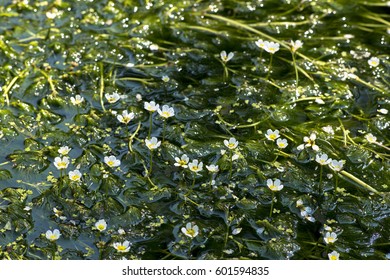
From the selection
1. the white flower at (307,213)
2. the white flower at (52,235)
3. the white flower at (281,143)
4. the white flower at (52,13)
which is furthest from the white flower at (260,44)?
the white flower at (52,235)

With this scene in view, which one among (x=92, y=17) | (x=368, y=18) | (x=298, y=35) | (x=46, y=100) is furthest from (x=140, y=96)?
(x=368, y=18)

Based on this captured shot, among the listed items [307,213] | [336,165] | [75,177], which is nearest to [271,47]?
[336,165]

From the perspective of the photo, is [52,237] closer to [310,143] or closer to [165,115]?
[165,115]

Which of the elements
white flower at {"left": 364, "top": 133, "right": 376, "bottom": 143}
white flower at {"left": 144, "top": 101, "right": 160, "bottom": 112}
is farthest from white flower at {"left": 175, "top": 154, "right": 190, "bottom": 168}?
white flower at {"left": 364, "top": 133, "right": 376, "bottom": 143}

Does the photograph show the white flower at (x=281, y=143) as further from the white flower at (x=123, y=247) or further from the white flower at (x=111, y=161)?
the white flower at (x=123, y=247)

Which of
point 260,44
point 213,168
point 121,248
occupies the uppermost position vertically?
point 260,44

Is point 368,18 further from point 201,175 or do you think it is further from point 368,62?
point 201,175
